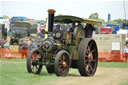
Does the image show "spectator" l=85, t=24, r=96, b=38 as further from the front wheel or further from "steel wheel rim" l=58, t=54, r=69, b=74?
the front wheel

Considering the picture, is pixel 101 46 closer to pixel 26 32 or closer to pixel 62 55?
pixel 26 32

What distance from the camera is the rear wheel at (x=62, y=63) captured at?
12.1 m

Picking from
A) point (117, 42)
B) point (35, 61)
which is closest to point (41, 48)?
point (35, 61)

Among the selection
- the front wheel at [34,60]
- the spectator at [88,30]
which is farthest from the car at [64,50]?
the spectator at [88,30]


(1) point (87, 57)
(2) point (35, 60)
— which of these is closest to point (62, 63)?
(2) point (35, 60)

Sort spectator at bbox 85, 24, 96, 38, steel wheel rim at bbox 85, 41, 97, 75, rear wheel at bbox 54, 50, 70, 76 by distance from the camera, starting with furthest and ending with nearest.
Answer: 1. spectator at bbox 85, 24, 96, 38
2. steel wheel rim at bbox 85, 41, 97, 75
3. rear wheel at bbox 54, 50, 70, 76

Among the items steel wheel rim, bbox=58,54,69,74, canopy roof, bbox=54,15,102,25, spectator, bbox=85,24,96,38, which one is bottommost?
steel wheel rim, bbox=58,54,69,74

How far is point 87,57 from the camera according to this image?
1402cm

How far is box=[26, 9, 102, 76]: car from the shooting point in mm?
12688

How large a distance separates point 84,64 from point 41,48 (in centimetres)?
184

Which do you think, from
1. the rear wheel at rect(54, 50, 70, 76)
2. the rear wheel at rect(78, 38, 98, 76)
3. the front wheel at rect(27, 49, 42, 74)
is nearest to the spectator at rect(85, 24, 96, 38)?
the rear wheel at rect(78, 38, 98, 76)

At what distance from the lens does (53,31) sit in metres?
13.4

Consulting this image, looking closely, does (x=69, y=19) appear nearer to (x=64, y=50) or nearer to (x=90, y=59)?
(x=64, y=50)

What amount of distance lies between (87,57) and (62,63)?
180 cm
